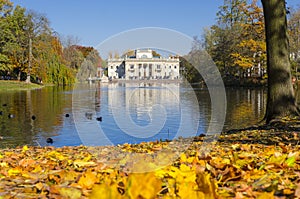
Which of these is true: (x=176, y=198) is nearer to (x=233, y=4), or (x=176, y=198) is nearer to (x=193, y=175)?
(x=193, y=175)

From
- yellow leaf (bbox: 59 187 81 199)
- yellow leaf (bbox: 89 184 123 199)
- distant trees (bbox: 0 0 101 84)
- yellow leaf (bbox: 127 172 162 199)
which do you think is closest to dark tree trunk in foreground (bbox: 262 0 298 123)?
yellow leaf (bbox: 59 187 81 199)

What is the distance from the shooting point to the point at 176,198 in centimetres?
115

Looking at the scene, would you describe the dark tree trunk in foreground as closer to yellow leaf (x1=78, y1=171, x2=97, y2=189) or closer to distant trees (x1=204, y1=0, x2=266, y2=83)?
yellow leaf (x1=78, y1=171, x2=97, y2=189)

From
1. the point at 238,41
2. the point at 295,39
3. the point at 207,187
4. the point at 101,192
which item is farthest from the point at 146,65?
the point at 101,192

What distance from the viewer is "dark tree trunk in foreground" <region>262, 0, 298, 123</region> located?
Answer: 21.0ft

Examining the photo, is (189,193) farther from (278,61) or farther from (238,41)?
(238,41)

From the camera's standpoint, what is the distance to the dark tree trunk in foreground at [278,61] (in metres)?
6.41

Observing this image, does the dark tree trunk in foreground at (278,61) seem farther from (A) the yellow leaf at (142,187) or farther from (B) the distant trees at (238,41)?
(B) the distant trees at (238,41)

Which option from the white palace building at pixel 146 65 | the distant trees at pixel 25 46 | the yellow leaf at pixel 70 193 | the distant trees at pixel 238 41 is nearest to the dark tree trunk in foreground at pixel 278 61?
the white palace building at pixel 146 65

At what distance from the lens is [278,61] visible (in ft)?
21.2

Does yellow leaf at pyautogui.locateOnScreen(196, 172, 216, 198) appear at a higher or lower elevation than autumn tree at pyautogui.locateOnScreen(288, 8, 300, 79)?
lower

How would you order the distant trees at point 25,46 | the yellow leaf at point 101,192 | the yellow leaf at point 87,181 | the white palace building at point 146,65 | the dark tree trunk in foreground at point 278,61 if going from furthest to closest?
the distant trees at point 25,46 → the white palace building at point 146,65 → the dark tree trunk in foreground at point 278,61 → the yellow leaf at point 87,181 → the yellow leaf at point 101,192

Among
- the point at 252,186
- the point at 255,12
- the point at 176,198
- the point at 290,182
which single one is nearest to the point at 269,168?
the point at 290,182

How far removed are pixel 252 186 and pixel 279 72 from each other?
542 centimetres
